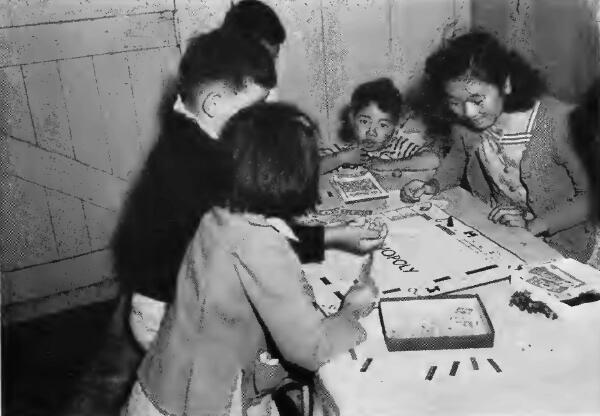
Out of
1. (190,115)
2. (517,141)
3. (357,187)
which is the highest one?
(190,115)

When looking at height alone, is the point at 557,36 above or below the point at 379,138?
above

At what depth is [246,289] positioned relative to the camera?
0.90 meters

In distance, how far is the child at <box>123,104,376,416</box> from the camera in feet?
2.96

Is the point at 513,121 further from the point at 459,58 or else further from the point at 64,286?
the point at 64,286

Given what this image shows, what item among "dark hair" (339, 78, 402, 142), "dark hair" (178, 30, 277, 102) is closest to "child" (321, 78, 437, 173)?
"dark hair" (339, 78, 402, 142)

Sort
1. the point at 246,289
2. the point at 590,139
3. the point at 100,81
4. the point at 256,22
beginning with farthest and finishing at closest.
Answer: the point at 100,81 < the point at 256,22 < the point at 590,139 < the point at 246,289

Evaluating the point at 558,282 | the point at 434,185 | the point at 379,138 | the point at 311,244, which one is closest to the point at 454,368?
the point at 558,282

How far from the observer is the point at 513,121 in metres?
1.67

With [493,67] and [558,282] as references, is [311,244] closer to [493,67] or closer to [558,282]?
[558,282]

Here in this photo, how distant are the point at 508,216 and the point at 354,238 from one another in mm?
367

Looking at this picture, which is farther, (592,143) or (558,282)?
(592,143)

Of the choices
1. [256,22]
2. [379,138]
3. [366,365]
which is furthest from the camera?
[379,138]

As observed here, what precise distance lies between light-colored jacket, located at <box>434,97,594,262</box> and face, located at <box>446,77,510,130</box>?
0.35 feet

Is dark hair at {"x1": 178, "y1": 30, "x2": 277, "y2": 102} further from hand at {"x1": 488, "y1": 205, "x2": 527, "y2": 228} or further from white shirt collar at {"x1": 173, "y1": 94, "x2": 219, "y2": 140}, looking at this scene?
hand at {"x1": 488, "y1": 205, "x2": 527, "y2": 228}
